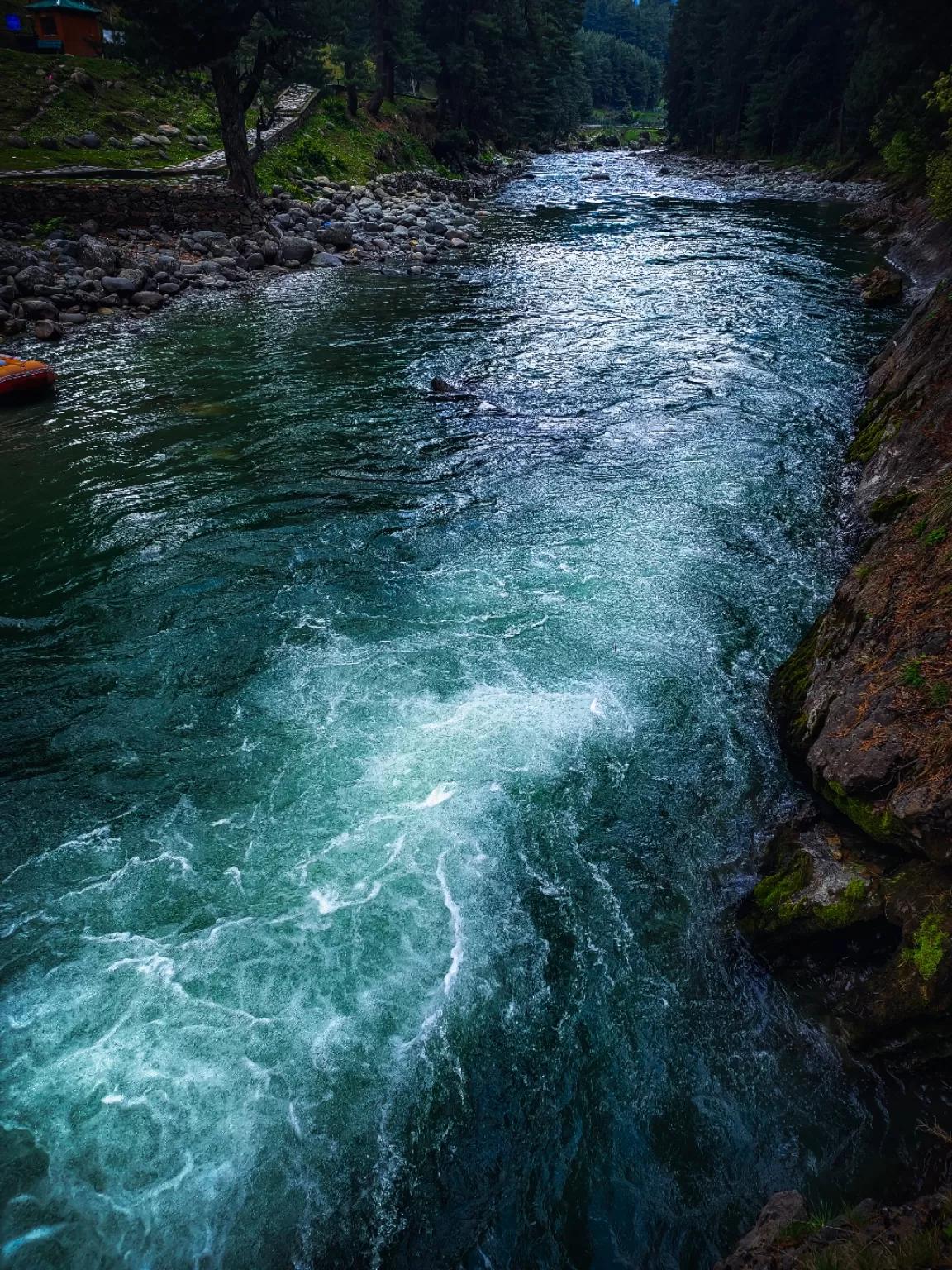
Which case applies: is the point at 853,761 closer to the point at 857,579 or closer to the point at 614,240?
the point at 857,579

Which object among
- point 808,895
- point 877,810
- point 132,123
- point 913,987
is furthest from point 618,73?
point 913,987

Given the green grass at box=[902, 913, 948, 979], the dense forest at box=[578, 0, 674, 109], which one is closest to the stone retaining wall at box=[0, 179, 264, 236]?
the green grass at box=[902, 913, 948, 979]

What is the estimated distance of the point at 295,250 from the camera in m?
28.8

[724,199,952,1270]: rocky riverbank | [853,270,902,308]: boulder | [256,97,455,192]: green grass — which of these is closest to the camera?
[724,199,952,1270]: rocky riverbank

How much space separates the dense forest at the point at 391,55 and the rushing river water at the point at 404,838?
22.3 m

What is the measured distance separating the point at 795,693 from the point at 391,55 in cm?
5803

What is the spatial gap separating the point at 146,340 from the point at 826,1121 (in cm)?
2312

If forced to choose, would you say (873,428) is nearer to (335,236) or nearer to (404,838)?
(404,838)

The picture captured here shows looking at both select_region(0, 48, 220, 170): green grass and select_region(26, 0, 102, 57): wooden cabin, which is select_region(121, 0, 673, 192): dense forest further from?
select_region(26, 0, 102, 57): wooden cabin

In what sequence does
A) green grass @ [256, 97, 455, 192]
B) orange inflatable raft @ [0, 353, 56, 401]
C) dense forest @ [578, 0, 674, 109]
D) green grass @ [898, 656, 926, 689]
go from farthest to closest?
dense forest @ [578, 0, 674, 109] → green grass @ [256, 97, 455, 192] → orange inflatable raft @ [0, 353, 56, 401] → green grass @ [898, 656, 926, 689]

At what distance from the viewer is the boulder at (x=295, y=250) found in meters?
28.8

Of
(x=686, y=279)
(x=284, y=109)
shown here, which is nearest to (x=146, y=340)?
(x=686, y=279)

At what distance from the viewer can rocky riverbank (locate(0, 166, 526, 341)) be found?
71.3 ft

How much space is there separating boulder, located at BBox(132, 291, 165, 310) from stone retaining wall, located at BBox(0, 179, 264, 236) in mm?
5732
